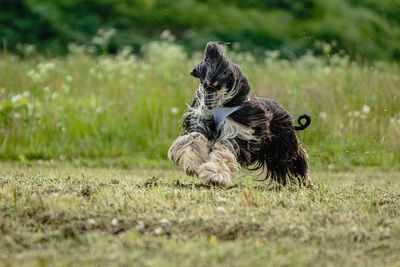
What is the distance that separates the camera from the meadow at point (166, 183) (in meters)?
2.65

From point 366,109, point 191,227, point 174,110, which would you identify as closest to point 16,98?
point 174,110

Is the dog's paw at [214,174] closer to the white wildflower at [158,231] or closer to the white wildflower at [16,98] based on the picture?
the white wildflower at [158,231]

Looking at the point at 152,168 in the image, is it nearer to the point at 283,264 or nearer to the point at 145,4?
the point at 283,264

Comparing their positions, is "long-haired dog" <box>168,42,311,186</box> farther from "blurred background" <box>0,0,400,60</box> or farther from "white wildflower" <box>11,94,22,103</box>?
"blurred background" <box>0,0,400,60</box>

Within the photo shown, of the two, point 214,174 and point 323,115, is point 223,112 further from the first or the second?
point 323,115

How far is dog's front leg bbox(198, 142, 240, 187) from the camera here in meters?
4.16

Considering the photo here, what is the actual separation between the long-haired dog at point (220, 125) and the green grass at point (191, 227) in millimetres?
351

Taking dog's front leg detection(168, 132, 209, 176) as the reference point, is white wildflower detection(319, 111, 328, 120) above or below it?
above

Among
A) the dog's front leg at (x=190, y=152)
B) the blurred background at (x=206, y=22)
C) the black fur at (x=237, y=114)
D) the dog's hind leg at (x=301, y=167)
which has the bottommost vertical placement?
the dog's hind leg at (x=301, y=167)

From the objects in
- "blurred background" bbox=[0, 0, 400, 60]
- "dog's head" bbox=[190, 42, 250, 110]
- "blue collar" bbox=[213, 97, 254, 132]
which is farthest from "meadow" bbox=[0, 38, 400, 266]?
"blurred background" bbox=[0, 0, 400, 60]

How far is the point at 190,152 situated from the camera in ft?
14.2

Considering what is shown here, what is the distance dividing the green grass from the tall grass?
3.13m

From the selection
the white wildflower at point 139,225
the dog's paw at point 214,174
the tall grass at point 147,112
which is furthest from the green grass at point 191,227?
the tall grass at point 147,112

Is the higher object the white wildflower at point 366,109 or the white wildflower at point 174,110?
the white wildflower at point 366,109
